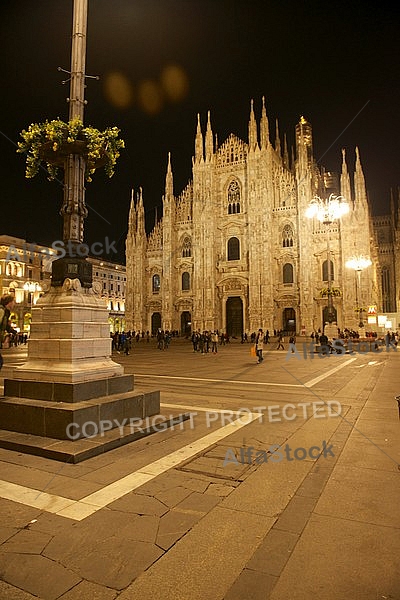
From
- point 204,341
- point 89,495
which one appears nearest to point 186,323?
point 204,341

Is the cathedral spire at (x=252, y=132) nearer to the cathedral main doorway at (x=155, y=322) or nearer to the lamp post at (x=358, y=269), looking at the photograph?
the lamp post at (x=358, y=269)

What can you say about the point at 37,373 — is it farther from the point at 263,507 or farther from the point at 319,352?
the point at 319,352

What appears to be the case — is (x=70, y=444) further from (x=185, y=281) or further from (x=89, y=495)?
(x=185, y=281)

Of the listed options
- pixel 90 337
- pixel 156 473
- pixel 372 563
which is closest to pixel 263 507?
pixel 372 563

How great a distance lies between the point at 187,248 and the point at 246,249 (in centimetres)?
727

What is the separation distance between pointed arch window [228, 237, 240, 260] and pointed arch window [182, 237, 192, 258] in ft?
15.5

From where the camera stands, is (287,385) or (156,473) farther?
(287,385)

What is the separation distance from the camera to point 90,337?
18.1ft

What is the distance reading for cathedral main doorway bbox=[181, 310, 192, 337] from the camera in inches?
1726

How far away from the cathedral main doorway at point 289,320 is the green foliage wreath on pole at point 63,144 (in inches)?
1378

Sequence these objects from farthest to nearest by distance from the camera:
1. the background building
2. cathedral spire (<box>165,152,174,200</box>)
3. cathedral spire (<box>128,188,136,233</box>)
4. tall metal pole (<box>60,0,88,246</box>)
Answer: the background building < cathedral spire (<box>128,188,136,233</box>) < cathedral spire (<box>165,152,174,200</box>) < tall metal pole (<box>60,0,88,246</box>)

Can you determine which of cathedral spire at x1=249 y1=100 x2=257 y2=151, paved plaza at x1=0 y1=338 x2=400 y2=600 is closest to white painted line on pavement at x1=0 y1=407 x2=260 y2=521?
paved plaza at x1=0 y1=338 x2=400 y2=600

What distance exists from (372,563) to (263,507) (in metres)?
0.90

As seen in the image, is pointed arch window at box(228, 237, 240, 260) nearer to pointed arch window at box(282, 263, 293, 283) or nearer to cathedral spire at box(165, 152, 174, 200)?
pointed arch window at box(282, 263, 293, 283)
